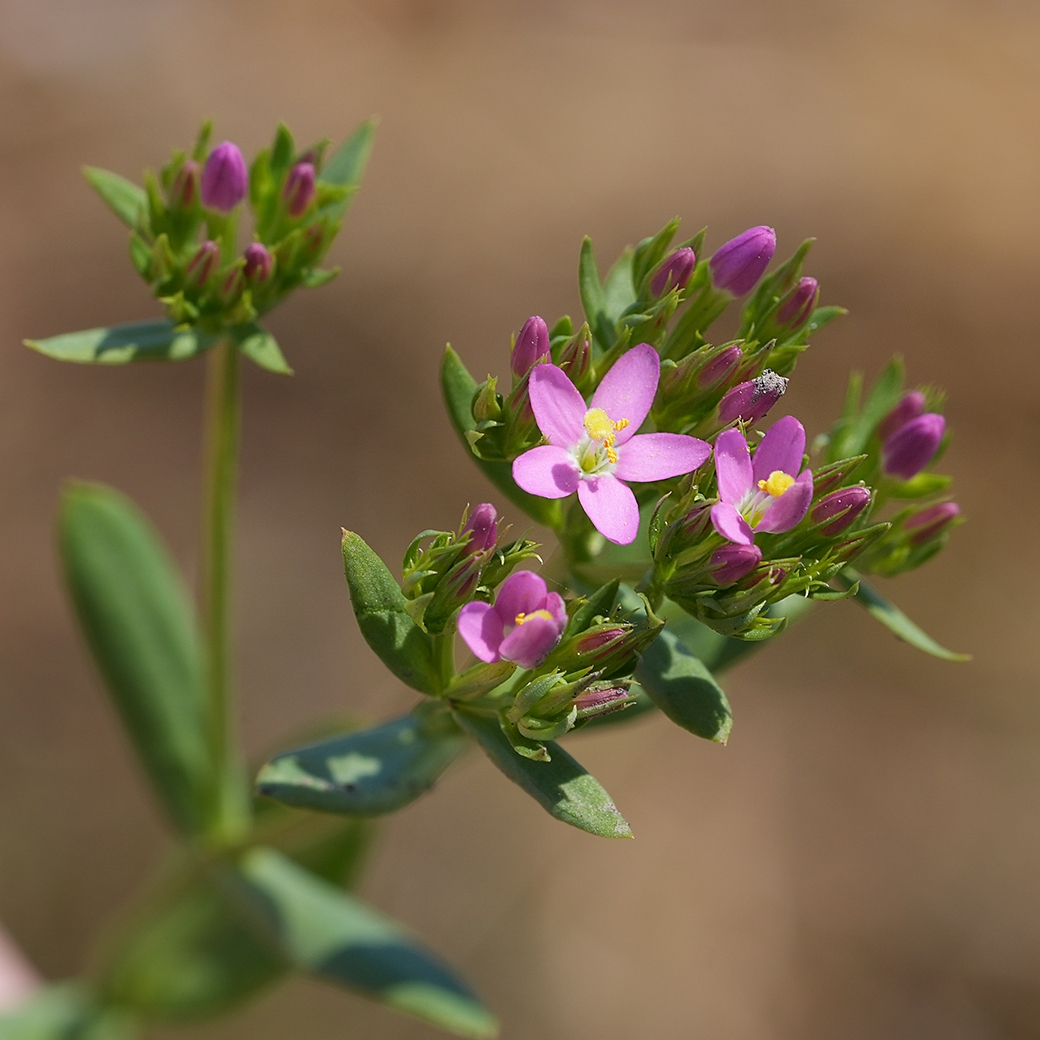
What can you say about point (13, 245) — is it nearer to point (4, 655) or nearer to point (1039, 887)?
point (4, 655)

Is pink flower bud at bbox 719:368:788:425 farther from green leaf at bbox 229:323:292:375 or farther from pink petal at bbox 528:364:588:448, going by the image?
green leaf at bbox 229:323:292:375

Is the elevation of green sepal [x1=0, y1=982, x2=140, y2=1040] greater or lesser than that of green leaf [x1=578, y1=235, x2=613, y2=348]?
lesser

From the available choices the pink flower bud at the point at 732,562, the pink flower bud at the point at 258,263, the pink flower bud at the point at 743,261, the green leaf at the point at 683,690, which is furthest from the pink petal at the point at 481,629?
the pink flower bud at the point at 258,263

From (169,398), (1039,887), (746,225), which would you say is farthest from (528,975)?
(746,225)

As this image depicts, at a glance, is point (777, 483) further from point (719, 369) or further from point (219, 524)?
point (219, 524)

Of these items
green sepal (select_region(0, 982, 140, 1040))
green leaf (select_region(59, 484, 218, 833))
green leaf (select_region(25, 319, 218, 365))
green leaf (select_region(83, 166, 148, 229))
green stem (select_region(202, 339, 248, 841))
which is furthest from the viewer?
green sepal (select_region(0, 982, 140, 1040))

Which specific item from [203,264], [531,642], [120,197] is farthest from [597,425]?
[120,197]

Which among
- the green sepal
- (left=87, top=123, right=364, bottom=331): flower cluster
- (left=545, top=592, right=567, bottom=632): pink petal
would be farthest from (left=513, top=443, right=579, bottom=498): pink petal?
the green sepal
